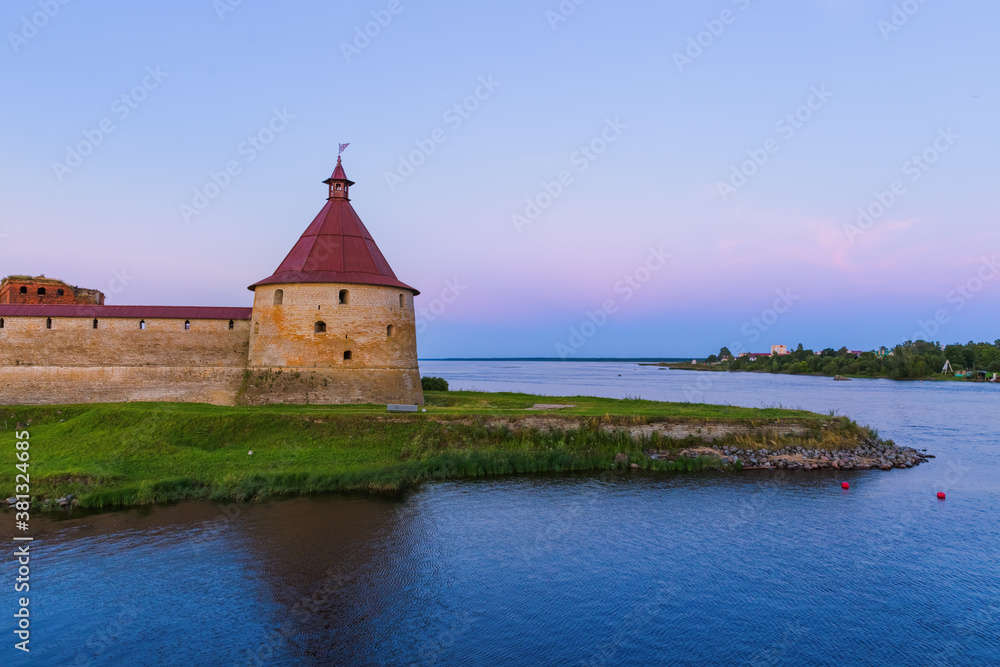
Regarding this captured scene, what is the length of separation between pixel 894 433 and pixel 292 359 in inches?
1039

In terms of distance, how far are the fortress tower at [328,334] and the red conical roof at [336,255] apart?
4 cm

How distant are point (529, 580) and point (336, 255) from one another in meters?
16.6

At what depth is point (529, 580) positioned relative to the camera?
35.3ft

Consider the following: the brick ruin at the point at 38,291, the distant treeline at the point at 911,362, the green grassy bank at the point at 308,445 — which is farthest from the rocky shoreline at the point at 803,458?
the distant treeline at the point at 911,362

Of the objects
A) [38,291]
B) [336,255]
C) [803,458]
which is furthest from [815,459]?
[38,291]

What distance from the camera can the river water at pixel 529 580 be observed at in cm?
849

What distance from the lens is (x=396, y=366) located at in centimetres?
2386

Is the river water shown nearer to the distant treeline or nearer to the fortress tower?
the fortress tower

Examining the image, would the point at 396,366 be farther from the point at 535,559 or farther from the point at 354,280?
the point at 535,559

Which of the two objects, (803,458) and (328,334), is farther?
(328,334)

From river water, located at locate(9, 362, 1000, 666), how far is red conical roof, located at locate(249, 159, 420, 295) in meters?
10.2

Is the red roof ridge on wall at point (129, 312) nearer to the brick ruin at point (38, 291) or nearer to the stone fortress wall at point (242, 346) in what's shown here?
the stone fortress wall at point (242, 346)

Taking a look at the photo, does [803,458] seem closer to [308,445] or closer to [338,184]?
[308,445]

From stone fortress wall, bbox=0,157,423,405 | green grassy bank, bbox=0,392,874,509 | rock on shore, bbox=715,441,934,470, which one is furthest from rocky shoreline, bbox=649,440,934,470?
stone fortress wall, bbox=0,157,423,405
